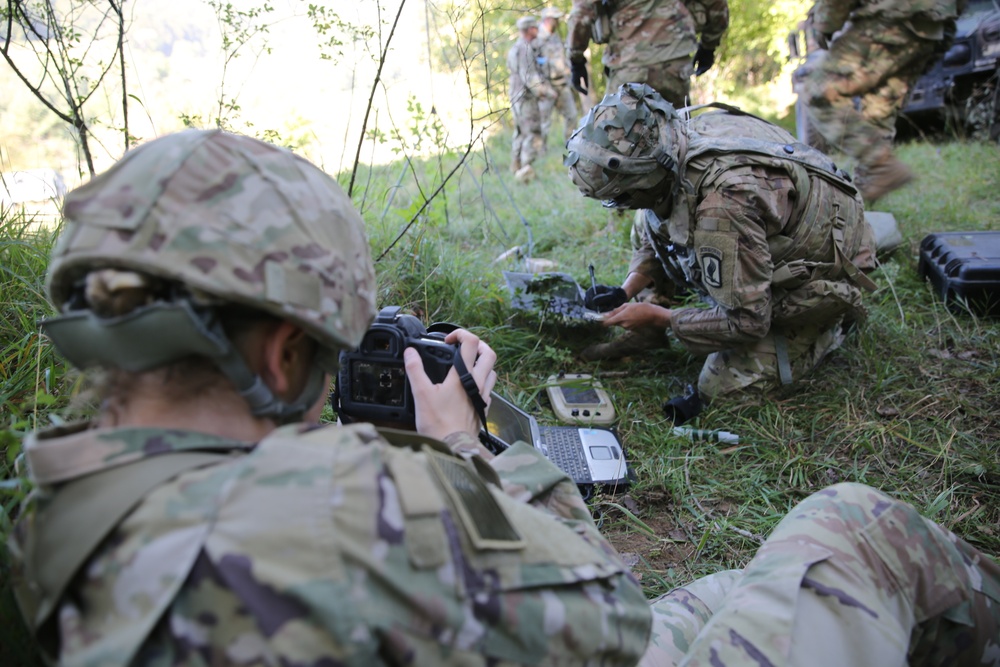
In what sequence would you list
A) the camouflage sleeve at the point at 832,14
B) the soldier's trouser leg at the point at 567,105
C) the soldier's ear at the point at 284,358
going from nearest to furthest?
the soldier's ear at the point at 284,358 < the camouflage sleeve at the point at 832,14 < the soldier's trouser leg at the point at 567,105

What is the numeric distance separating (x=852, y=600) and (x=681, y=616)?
15.7 inches

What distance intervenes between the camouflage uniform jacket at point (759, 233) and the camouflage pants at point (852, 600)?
1598mm

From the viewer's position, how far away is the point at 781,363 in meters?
3.29

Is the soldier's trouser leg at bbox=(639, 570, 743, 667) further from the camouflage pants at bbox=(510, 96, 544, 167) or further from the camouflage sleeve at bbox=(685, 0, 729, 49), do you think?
the camouflage pants at bbox=(510, 96, 544, 167)

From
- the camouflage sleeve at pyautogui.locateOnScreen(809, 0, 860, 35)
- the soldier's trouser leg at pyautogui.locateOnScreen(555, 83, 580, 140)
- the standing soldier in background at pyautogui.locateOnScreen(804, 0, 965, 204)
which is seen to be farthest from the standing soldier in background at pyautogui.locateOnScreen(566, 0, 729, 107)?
the soldier's trouser leg at pyautogui.locateOnScreen(555, 83, 580, 140)

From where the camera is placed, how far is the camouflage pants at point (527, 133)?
31.8 feet

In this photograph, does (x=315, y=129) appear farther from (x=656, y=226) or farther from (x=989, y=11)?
(x=989, y=11)

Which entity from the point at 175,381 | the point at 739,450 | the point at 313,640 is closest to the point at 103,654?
the point at 313,640

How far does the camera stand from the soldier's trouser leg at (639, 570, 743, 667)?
1.46 meters

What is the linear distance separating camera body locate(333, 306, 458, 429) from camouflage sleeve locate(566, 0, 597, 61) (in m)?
4.49

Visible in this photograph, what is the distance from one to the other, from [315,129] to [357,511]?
3640mm

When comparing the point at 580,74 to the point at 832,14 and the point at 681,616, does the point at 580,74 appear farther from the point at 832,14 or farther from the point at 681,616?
the point at 681,616

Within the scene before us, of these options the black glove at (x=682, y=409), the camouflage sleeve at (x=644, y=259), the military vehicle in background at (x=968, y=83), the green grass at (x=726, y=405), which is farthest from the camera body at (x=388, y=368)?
the military vehicle in background at (x=968, y=83)

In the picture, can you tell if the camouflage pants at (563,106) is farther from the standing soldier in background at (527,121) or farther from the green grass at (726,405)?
the green grass at (726,405)
